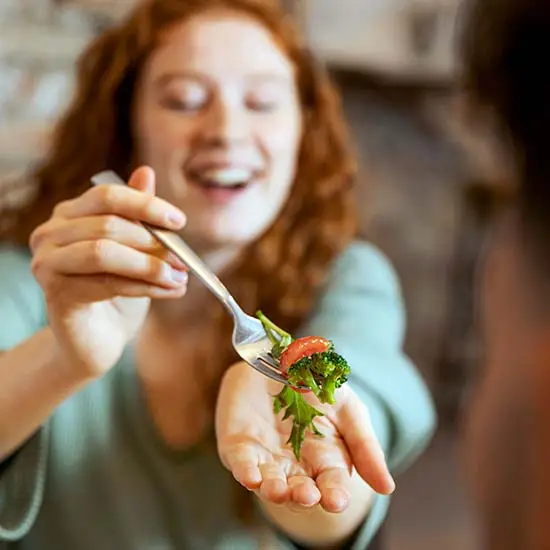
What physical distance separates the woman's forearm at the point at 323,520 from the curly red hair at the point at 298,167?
133 millimetres

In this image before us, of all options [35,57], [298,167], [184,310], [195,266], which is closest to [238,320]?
[195,266]

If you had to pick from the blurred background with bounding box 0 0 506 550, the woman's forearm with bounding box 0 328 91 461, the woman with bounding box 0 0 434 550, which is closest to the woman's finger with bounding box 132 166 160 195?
the woman with bounding box 0 0 434 550

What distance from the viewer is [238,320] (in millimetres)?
423

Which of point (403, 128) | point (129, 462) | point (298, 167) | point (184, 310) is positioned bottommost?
point (129, 462)

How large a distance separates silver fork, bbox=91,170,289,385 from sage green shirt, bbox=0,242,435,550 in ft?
0.23

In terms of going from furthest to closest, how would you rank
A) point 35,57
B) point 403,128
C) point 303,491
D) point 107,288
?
point 403,128
point 35,57
point 107,288
point 303,491

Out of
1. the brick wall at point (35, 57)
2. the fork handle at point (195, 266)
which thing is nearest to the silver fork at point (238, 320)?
the fork handle at point (195, 266)

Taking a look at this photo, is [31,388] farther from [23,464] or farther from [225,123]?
[225,123]

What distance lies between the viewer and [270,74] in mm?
575

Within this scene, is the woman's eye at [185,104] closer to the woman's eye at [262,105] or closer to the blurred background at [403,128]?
the woman's eye at [262,105]

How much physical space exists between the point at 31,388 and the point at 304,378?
0.20 m

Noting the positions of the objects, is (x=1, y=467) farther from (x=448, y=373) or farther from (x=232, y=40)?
(x=448, y=373)

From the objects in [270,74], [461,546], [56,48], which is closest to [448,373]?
[461,546]

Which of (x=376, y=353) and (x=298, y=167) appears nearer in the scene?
(x=376, y=353)
